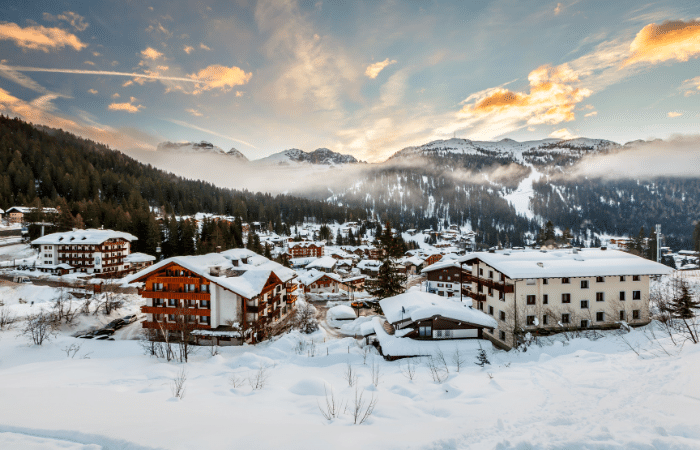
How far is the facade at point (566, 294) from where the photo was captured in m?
28.7

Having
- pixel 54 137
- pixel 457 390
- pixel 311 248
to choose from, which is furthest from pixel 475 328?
pixel 54 137

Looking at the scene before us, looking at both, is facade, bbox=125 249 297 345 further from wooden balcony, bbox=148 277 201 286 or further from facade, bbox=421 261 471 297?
facade, bbox=421 261 471 297

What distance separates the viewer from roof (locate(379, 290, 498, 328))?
27125mm

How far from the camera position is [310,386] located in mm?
11625

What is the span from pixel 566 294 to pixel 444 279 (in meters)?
33.6

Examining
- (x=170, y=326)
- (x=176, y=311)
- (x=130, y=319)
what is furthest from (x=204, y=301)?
(x=130, y=319)

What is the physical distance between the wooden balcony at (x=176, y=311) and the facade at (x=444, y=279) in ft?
144

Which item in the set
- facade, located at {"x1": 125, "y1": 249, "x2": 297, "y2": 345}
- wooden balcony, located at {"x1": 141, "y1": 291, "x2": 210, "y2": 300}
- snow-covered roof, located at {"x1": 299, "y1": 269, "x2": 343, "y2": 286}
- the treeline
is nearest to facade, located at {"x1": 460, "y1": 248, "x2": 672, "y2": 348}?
facade, located at {"x1": 125, "y1": 249, "x2": 297, "y2": 345}

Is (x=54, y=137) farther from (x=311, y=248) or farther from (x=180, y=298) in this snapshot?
(x=180, y=298)

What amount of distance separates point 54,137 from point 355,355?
226109 mm

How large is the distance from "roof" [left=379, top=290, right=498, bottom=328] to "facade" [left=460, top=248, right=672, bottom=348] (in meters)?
3.09

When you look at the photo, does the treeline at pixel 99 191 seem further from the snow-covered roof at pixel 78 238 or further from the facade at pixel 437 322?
the facade at pixel 437 322

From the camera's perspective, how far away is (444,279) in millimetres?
62781

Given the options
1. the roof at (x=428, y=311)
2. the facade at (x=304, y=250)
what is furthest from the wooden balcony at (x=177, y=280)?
the facade at (x=304, y=250)
